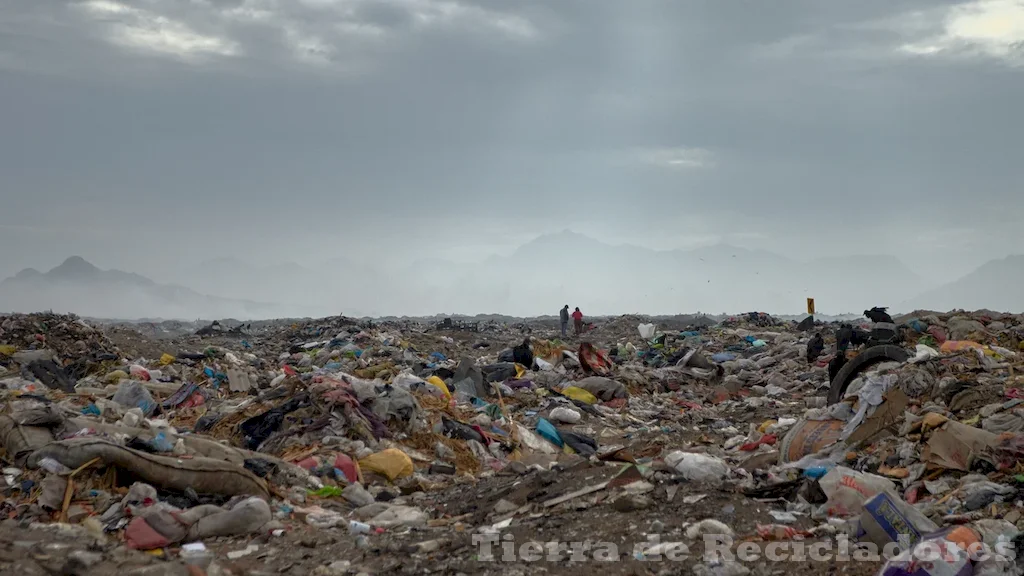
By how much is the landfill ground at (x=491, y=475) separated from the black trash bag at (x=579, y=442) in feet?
0.10

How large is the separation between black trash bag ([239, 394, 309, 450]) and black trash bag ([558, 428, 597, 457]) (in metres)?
3.12

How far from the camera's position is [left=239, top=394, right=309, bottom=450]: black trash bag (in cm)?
847

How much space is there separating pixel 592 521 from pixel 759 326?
758 inches

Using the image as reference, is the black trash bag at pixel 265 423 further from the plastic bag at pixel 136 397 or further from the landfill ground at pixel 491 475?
the plastic bag at pixel 136 397

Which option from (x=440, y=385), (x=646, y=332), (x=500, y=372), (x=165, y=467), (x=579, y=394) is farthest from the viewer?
(x=646, y=332)

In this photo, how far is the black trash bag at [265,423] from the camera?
8.47m

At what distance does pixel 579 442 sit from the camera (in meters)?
9.41

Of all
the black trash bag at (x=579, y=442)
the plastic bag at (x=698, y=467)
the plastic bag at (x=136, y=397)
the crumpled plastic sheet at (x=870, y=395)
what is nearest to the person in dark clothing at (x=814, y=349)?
the black trash bag at (x=579, y=442)

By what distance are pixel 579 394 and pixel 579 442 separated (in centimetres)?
287

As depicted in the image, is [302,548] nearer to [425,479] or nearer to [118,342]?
[425,479]

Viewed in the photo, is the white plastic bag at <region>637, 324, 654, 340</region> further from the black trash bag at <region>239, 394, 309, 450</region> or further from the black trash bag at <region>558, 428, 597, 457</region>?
the black trash bag at <region>239, 394, 309, 450</region>

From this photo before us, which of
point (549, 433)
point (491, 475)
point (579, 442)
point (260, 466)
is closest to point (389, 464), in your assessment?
point (491, 475)

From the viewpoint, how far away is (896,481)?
5812mm

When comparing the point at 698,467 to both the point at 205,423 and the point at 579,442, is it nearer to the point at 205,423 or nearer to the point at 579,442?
the point at 579,442
